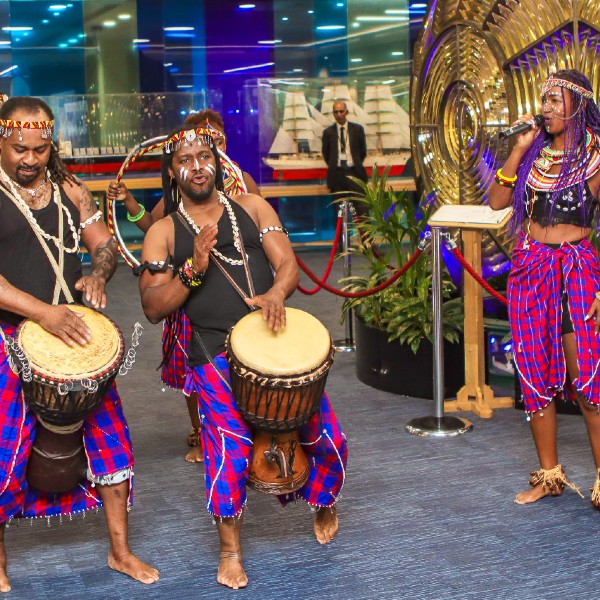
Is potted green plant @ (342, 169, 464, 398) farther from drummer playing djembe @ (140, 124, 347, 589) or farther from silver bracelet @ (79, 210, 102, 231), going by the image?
silver bracelet @ (79, 210, 102, 231)

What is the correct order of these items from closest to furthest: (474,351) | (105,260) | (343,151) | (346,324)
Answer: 1. (105,260)
2. (474,351)
3. (346,324)
4. (343,151)

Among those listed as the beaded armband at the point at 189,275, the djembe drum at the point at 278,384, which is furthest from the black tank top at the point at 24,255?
the djembe drum at the point at 278,384

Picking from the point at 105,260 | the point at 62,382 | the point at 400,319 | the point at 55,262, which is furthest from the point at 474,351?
the point at 62,382

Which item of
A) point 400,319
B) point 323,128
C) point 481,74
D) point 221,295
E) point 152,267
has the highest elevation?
point 481,74

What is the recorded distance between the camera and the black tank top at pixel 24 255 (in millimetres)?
3504

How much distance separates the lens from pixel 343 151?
39.4ft

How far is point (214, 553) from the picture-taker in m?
3.90

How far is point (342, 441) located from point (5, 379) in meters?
1.15

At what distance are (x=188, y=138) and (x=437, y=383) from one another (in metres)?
2.17

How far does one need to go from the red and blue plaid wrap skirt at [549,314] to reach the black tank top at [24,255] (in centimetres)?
178

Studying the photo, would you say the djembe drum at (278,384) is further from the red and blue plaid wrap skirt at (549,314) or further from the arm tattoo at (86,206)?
the red and blue plaid wrap skirt at (549,314)

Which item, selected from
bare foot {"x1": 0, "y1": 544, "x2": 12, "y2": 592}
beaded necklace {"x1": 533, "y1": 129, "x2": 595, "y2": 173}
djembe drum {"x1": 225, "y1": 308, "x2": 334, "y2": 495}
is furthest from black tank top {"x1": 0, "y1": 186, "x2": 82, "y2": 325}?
beaded necklace {"x1": 533, "y1": 129, "x2": 595, "y2": 173}

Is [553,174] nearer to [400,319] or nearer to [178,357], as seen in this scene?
[178,357]

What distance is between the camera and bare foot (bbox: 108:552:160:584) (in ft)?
12.0
